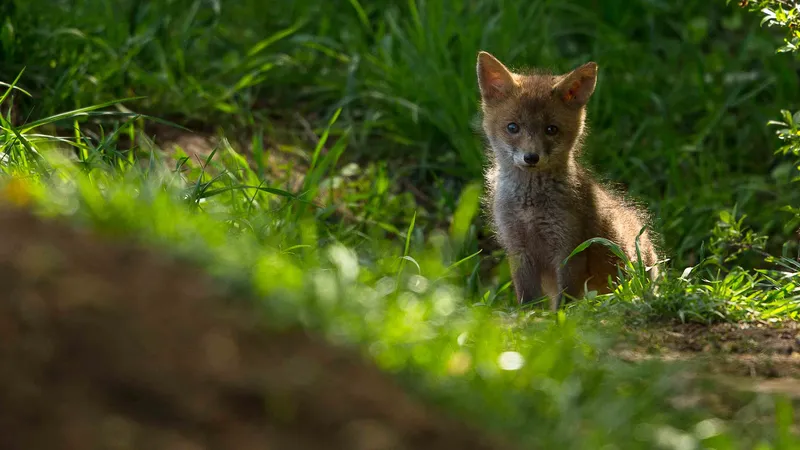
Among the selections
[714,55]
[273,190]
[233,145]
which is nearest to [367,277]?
[273,190]

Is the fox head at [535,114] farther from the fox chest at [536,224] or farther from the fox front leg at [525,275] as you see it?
the fox front leg at [525,275]

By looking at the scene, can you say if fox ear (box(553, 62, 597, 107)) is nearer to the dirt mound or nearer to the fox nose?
the fox nose

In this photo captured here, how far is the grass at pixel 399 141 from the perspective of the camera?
412cm

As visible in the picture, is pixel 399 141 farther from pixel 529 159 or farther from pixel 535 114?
pixel 529 159

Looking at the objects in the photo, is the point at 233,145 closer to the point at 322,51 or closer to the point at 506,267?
the point at 322,51

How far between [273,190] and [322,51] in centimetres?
381

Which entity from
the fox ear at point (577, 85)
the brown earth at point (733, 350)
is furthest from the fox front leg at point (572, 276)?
the brown earth at point (733, 350)

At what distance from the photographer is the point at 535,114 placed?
19.3 ft

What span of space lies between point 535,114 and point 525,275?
2.83 feet

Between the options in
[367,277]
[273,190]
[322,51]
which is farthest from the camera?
[322,51]

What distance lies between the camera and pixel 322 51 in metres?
8.63

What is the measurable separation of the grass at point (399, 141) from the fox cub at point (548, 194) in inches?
11.3

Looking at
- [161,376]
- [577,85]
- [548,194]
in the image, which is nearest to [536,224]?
[548,194]

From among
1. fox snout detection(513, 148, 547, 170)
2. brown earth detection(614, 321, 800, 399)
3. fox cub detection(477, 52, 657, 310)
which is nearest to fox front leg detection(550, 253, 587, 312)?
fox cub detection(477, 52, 657, 310)
